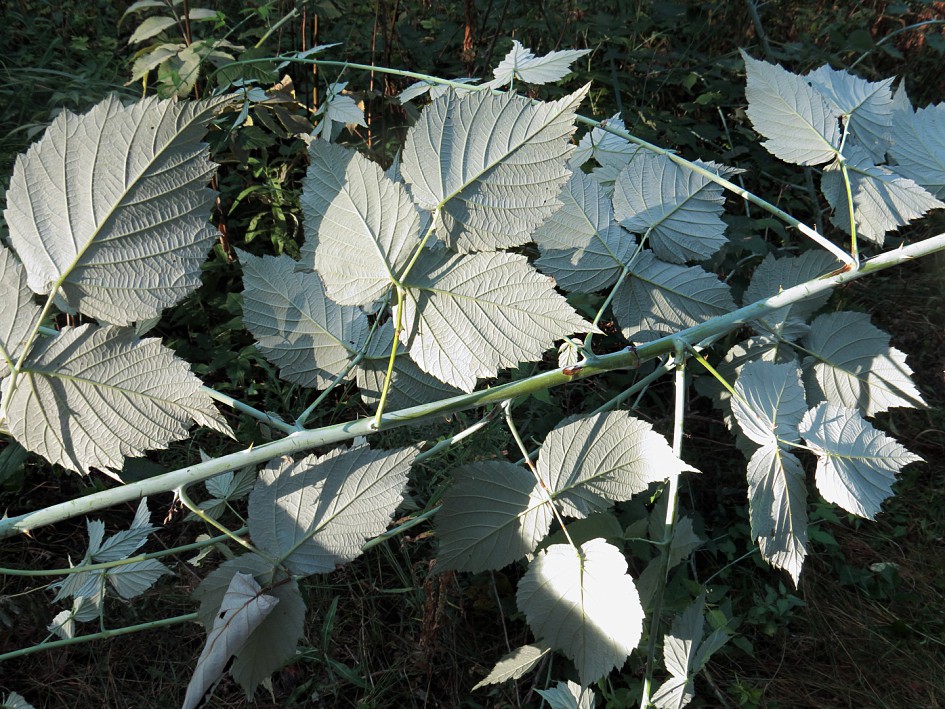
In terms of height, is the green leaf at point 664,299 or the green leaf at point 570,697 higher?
the green leaf at point 664,299

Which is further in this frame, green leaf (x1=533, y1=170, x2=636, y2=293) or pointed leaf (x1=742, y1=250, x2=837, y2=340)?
pointed leaf (x1=742, y1=250, x2=837, y2=340)

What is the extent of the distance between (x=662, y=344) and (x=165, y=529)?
1.29 m

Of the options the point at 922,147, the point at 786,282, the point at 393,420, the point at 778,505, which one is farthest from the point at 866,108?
the point at 393,420

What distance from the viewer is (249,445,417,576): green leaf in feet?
2.17

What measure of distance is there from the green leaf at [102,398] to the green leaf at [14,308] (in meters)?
0.02

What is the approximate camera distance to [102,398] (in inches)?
24.3

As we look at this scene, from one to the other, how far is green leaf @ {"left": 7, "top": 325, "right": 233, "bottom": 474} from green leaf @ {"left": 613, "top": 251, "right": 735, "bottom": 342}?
516 millimetres

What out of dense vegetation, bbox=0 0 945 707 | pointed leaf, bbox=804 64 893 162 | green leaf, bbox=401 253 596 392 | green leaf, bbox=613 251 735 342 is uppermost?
green leaf, bbox=401 253 596 392

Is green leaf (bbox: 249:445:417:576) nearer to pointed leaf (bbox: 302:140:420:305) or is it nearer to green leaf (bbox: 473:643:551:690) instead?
pointed leaf (bbox: 302:140:420:305)

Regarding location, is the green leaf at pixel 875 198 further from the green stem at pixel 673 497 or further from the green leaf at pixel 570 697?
the green leaf at pixel 570 697

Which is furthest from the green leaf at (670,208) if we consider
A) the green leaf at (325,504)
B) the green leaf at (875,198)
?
the green leaf at (325,504)

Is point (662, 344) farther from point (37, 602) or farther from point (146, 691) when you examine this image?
point (37, 602)

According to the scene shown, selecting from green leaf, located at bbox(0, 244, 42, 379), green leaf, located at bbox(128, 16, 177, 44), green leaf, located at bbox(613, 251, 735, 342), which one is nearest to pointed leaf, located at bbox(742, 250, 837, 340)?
green leaf, located at bbox(613, 251, 735, 342)

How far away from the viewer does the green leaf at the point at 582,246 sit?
0.93 metres
